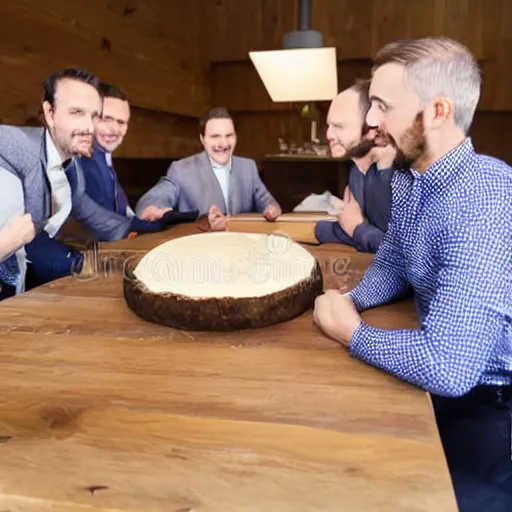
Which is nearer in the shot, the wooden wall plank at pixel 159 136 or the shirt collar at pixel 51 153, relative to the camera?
the shirt collar at pixel 51 153

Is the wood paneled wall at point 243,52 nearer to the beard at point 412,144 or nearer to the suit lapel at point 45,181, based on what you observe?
the suit lapel at point 45,181

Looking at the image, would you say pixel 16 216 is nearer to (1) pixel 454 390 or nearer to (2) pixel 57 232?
(2) pixel 57 232

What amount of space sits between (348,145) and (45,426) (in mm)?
1482

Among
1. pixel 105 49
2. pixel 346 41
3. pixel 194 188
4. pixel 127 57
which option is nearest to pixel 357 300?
pixel 194 188

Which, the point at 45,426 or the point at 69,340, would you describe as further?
the point at 69,340

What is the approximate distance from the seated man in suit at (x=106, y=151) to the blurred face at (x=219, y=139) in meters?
0.70

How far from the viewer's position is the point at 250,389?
65 cm

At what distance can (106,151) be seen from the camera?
1.64m

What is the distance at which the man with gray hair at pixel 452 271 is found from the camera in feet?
2.35

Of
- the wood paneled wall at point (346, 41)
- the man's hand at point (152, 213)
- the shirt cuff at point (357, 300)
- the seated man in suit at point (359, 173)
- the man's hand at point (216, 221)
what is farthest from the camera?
the wood paneled wall at point (346, 41)

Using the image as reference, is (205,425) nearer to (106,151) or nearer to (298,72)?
(106,151)

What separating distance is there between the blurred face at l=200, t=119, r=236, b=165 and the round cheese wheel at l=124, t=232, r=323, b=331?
149 cm

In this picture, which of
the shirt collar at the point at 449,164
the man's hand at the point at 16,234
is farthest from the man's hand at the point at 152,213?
the shirt collar at the point at 449,164

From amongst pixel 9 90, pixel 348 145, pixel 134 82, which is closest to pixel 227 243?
pixel 348 145
